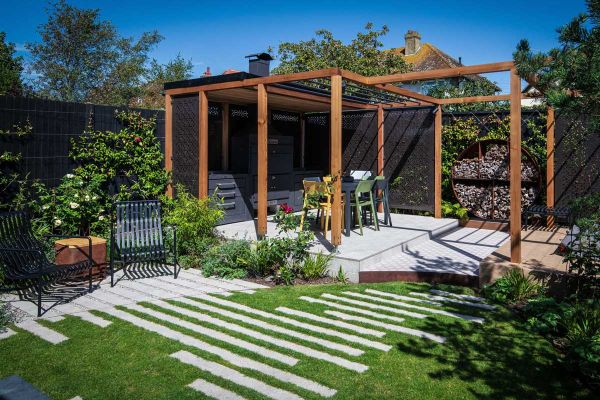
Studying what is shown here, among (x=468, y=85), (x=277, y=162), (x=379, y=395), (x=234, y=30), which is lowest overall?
(x=379, y=395)

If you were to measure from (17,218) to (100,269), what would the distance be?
3.94 ft

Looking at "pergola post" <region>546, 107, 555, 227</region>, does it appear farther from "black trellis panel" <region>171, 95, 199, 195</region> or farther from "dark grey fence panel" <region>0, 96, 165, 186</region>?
"dark grey fence panel" <region>0, 96, 165, 186</region>

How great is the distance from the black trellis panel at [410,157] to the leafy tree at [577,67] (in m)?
6.69

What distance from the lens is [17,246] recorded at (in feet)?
18.2

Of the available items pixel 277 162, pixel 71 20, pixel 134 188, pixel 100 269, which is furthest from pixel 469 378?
pixel 71 20

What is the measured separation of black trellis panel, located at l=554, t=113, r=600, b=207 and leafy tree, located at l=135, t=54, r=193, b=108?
66.5ft

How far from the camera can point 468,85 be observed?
64.6 ft

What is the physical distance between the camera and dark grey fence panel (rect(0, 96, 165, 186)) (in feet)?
22.5

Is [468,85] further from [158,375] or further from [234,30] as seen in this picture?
[158,375]

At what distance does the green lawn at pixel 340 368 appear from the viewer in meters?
3.28

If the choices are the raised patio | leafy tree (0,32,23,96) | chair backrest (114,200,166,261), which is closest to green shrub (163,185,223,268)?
chair backrest (114,200,166,261)

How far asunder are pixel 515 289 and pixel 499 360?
1759 millimetres

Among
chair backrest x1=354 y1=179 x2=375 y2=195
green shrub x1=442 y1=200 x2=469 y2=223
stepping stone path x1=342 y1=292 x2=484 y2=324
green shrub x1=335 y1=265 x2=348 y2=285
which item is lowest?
stepping stone path x1=342 y1=292 x2=484 y2=324

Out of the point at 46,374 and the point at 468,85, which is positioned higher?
the point at 468,85
